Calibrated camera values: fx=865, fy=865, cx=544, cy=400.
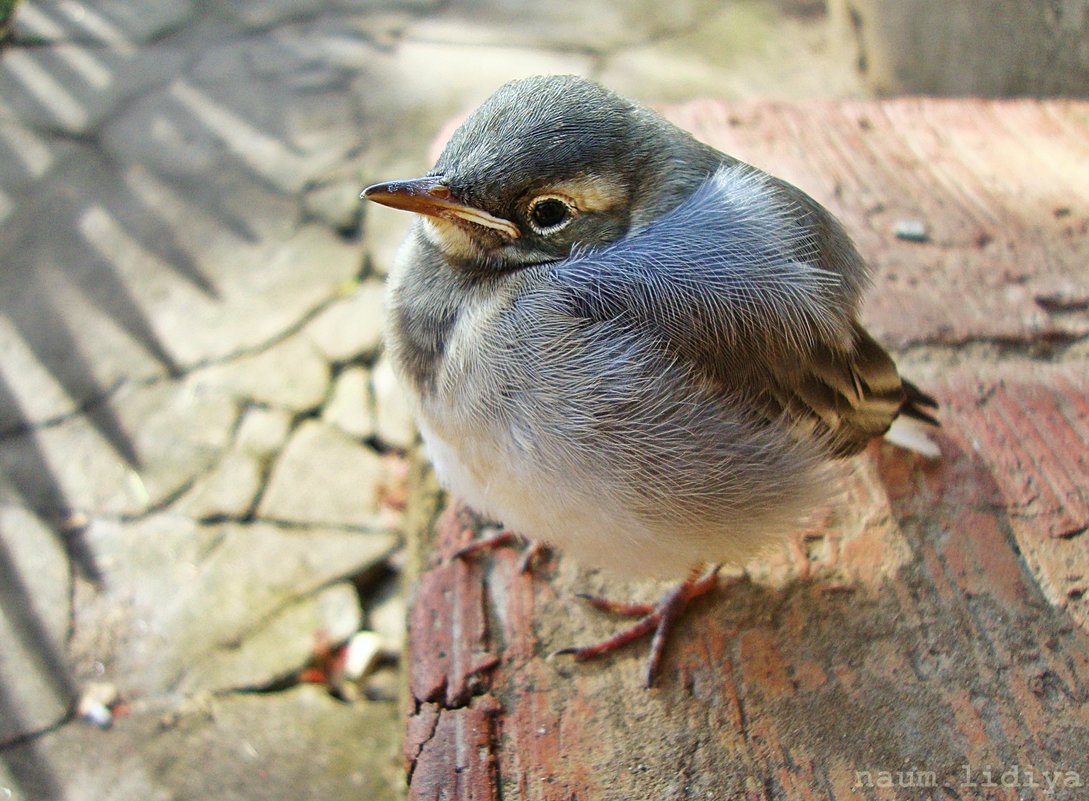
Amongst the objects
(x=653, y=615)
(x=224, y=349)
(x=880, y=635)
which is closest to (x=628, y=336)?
(x=653, y=615)

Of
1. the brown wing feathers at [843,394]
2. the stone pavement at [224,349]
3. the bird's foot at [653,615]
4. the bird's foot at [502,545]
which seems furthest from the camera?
the stone pavement at [224,349]

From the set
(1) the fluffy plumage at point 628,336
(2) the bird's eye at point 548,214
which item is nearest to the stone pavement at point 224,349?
(1) the fluffy plumage at point 628,336

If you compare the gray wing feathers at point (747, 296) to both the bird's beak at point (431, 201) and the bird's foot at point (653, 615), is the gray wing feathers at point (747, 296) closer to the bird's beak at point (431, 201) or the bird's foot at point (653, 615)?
the bird's beak at point (431, 201)

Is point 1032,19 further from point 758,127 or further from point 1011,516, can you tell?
point 1011,516

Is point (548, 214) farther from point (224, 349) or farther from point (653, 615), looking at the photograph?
point (224, 349)

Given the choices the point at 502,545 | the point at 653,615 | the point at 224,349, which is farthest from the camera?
the point at 224,349

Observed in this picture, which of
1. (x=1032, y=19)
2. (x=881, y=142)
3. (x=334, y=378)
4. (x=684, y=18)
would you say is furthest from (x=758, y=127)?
(x=684, y=18)

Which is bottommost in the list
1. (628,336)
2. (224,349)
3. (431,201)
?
(224,349)
